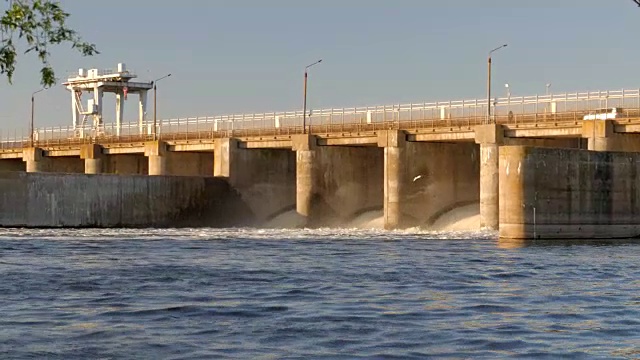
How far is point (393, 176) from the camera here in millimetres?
71250

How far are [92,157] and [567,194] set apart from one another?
49259mm

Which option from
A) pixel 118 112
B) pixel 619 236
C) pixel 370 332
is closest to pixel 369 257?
pixel 619 236

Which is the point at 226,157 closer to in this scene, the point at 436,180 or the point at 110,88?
the point at 436,180

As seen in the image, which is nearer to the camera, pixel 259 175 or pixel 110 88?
pixel 259 175

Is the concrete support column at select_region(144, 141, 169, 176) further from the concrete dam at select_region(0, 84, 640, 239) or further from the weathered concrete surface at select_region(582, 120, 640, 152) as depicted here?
the weathered concrete surface at select_region(582, 120, 640, 152)

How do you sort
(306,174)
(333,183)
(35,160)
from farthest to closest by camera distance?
(35,160), (333,183), (306,174)

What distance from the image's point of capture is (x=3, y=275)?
3491 centimetres

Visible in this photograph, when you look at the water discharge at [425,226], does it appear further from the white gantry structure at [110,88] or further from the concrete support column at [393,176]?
the white gantry structure at [110,88]

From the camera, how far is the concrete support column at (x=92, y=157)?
93812mm

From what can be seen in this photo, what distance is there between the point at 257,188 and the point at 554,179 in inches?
1229

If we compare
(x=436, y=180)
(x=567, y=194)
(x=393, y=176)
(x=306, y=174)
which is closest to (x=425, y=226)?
(x=436, y=180)

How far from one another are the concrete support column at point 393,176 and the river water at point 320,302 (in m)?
21.1

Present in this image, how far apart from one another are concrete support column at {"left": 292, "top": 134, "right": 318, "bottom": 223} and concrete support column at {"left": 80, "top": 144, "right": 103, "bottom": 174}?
897 inches

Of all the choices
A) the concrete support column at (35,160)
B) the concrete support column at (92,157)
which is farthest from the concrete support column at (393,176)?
the concrete support column at (35,160)
